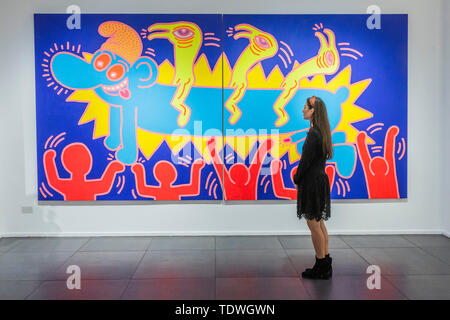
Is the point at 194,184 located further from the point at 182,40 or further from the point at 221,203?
the point at 182,40

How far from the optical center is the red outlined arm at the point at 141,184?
504 centimetres

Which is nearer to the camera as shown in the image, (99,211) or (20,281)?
(20,281)

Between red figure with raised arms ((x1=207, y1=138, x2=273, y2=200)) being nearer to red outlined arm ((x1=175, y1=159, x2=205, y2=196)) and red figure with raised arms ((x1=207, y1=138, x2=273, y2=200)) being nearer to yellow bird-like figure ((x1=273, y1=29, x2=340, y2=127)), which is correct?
red outlined arm ((x1=175, y1=159, x2=205, y2=196))

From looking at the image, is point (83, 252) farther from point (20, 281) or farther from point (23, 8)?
point (23, 8)

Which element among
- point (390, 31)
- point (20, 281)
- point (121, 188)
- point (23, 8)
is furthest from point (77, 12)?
point (390, 31)

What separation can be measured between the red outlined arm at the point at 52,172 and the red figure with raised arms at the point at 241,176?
1967mm

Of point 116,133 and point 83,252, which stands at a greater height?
point 116,133

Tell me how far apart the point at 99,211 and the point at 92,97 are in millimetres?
1460

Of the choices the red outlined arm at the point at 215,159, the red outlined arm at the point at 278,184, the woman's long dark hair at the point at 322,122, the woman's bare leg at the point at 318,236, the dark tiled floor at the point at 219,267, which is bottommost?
the dark tiled floor at the point at 219,267

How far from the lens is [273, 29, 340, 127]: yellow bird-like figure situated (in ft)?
16.4

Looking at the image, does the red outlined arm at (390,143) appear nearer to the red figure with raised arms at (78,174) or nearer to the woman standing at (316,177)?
the woman standing at (316,177)

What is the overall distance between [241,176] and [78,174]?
6.82 ft

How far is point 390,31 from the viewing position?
5039 mm

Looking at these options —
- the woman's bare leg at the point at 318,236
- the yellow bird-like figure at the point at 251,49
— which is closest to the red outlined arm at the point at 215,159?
the yellow bird-like figure at the point at 251,49
